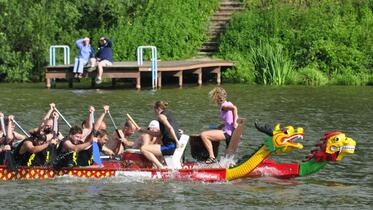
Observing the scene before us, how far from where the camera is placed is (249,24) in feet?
134

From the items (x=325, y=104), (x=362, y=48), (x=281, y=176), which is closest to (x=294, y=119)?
(x=325, y=104)

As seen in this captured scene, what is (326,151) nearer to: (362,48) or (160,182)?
(160,182)

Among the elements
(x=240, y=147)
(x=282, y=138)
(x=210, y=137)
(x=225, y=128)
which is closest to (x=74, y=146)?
(x=210, y=137)

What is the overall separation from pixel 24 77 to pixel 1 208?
74.5 ft

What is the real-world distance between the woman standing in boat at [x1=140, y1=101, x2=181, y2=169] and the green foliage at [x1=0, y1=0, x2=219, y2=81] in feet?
67.5

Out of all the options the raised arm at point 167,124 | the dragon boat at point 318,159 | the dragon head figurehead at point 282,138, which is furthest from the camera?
the raised arm at point 167,124

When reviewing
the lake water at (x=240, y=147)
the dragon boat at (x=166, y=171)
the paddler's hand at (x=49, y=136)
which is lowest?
the lake water at (x=240, y=147)

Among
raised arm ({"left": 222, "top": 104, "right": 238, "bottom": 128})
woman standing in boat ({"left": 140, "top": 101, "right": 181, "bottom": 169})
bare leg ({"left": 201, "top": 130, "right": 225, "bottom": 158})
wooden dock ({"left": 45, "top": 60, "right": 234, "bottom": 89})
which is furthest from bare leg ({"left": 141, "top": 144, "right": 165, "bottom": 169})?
wooden dock ({"left": 45, "top": 60, "right": 234, "bottom": 89})

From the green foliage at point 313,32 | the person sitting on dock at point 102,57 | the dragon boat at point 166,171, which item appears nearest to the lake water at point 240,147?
the dragon boat at point 166,171

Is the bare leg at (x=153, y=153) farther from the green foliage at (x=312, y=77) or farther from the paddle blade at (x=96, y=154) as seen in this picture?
the green foliage at (x=312, y=77)

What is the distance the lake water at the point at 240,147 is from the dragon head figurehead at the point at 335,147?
20.4 inches

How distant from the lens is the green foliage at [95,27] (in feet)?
128

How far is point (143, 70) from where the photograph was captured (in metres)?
36.3

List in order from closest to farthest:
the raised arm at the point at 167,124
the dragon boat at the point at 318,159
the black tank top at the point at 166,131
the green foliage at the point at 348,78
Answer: the dragon boat at the point at 318,159, the raised arm at the point at 167,124, the black tank top at the point at 166,131, the green foliage at the point at 348,78
